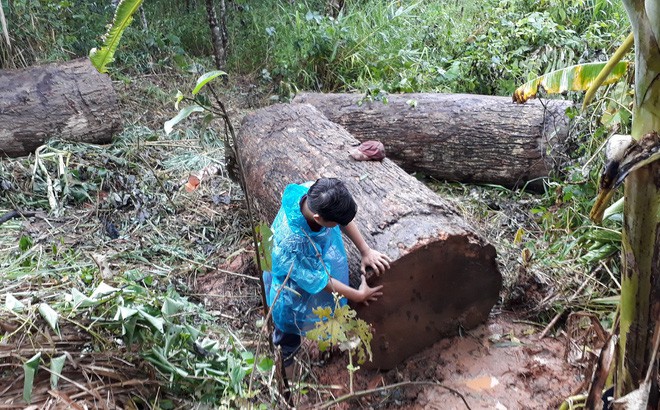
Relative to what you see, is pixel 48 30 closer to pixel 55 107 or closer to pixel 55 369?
pixel 55 107

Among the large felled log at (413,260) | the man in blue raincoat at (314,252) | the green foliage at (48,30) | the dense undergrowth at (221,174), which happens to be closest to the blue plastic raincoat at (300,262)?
the man in blue raincoat at (314,252)

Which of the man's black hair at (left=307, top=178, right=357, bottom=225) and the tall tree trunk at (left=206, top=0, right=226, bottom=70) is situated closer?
the man's black hair at (left=307, top=178, right=357, bottom=225)

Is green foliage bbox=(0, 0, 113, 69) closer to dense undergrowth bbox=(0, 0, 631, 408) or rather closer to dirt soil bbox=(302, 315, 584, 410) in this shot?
dense undergrowth bbox=(0, 0, 631, 408)

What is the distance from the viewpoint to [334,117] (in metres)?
5.27

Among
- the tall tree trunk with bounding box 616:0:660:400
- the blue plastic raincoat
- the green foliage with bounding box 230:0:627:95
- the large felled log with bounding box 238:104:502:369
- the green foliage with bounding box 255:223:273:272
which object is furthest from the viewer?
the green foliage with bounding box 230:0:627:95

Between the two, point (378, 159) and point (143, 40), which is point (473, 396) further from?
point (143, 40)

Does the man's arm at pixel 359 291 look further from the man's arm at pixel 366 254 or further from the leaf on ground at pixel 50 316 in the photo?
the leaf on ground at pixel 50 316

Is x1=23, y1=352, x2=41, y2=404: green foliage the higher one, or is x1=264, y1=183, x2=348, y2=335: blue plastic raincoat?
x1=23, y1=352, x2=41, y2=404: green foliage

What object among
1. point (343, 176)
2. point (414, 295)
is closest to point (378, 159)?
point (343, 176)

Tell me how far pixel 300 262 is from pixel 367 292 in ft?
1.13

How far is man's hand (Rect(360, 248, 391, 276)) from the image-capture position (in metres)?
2.72

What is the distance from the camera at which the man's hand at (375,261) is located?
2723 millimetres

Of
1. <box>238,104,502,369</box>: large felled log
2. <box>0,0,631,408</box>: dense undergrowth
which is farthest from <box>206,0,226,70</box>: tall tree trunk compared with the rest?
<box>238,104,502,369</box>: large felled log

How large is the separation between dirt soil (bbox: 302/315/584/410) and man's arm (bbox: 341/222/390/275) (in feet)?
1.96
